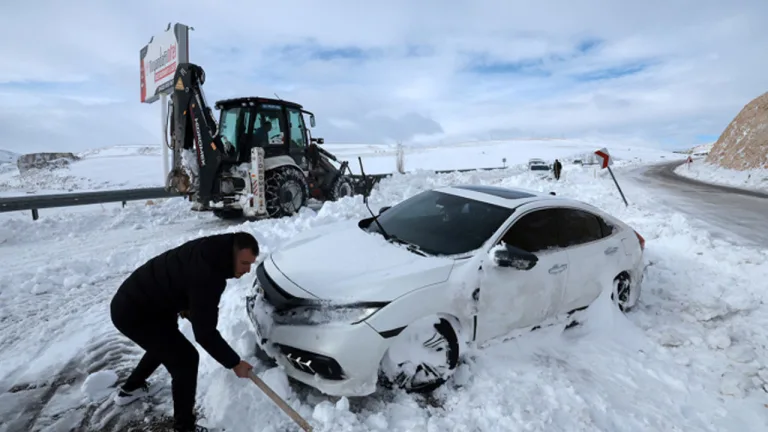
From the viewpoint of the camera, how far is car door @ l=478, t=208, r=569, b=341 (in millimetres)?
3521

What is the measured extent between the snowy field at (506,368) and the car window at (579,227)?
2.49 feet

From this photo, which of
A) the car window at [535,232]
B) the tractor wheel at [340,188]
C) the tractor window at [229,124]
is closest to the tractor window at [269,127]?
the tractor window at [229,124]

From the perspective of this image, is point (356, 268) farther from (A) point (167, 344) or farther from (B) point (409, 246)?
(A) point (167, 344)

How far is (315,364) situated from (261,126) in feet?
26.7

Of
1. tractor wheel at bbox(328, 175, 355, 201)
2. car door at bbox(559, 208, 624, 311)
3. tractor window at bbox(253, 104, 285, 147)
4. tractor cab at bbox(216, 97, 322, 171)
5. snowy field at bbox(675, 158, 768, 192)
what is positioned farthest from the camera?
A: snowy field at bbox(675, 158, 768, 192)

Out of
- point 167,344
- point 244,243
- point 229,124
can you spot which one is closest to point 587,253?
point 244,243

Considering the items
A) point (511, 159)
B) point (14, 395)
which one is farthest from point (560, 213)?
point (511, 159)

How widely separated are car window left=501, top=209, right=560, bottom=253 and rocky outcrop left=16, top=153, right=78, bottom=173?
137ft

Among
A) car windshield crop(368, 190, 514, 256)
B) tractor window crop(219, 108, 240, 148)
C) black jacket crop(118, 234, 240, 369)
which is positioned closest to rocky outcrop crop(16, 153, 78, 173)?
tractor window crop(219, 108, 240, 148)

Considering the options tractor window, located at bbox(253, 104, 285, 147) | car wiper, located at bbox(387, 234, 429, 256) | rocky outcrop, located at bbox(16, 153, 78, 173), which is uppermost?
tractor window, located at bbox(253, 104, 285, 147)

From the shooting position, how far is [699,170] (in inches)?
1199

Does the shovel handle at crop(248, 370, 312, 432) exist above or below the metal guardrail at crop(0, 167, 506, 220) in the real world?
below

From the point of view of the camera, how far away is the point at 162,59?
1667 centimetres

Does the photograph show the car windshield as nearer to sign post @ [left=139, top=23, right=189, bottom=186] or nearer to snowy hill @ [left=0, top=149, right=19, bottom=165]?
sign post @ [left=139, top=23, right=189, bottom=186]
